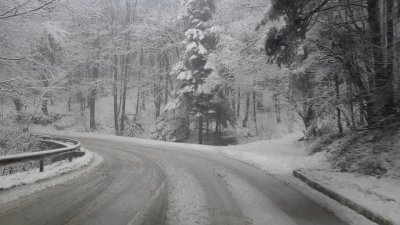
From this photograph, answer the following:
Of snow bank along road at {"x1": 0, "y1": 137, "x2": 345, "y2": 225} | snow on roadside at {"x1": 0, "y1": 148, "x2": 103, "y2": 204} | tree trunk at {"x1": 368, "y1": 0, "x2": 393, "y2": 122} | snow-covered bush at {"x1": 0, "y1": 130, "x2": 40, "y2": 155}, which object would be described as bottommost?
snow bank along road at {"x1": 0, "y1": 137, "x2": 345, "y2": 225}

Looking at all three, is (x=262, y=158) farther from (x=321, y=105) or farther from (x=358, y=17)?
(x=358, y=17)

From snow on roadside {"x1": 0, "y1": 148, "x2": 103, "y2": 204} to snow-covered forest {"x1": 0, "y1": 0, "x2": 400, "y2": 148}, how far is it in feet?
11.0

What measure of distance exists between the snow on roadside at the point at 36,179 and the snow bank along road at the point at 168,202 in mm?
404

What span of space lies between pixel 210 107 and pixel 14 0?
1846 centimetres

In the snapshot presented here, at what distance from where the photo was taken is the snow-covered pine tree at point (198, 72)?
2869 centimetres

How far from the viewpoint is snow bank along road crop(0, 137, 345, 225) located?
697cm

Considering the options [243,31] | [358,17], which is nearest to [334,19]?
[358,17]

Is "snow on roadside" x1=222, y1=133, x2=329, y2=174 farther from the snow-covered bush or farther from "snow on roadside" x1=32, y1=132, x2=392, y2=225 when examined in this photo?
the snow-covered bush

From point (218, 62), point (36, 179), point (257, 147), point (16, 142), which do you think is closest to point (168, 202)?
point (36, 179)

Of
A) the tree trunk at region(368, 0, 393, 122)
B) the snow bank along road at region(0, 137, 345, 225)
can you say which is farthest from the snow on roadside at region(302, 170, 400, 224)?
the tree trunk at region(368, 0, 393, 122)

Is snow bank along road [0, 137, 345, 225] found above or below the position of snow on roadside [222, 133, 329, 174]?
below

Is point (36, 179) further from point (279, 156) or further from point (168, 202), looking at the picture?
point (279, 156)

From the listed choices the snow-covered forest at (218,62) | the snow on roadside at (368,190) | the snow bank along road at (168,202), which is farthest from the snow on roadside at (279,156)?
the snow on roadside at (368,190)

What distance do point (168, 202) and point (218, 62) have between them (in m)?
18.4
